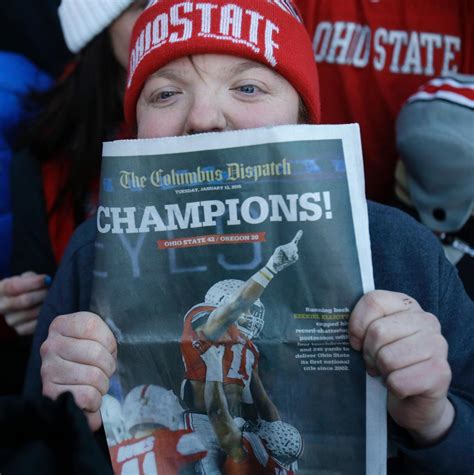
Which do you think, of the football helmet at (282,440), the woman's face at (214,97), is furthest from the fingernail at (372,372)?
the woman's face at (214,97)

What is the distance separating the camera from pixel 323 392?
865mm

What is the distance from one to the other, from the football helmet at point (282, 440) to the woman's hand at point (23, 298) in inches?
29.4

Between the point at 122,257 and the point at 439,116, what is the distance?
2.52ft

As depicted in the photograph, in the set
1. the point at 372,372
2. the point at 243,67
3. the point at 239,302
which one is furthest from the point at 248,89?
the point at 372,372

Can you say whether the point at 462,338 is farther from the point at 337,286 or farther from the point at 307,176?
the point at 307,176

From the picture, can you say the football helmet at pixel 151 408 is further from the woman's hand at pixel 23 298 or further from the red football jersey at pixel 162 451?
the woman's hand at pixel 23 298

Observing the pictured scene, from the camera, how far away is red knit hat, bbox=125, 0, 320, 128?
1006 mm

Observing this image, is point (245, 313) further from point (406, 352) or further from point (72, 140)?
point (72, 140)

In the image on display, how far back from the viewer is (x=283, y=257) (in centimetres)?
85

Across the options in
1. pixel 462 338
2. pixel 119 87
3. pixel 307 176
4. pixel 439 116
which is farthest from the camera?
pixel 119 87

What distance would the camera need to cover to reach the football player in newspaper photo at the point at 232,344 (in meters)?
0.85

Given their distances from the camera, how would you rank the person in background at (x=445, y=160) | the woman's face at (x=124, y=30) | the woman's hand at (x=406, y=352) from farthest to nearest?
1. the woman's face at (x=124, y=30)
2. the person in background at (x=445, y=160)
3. the woman's hand at (x=406, y=352)

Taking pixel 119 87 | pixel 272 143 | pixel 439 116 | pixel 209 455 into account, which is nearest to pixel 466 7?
pixel 439 116

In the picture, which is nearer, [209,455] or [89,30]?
[209,455]
